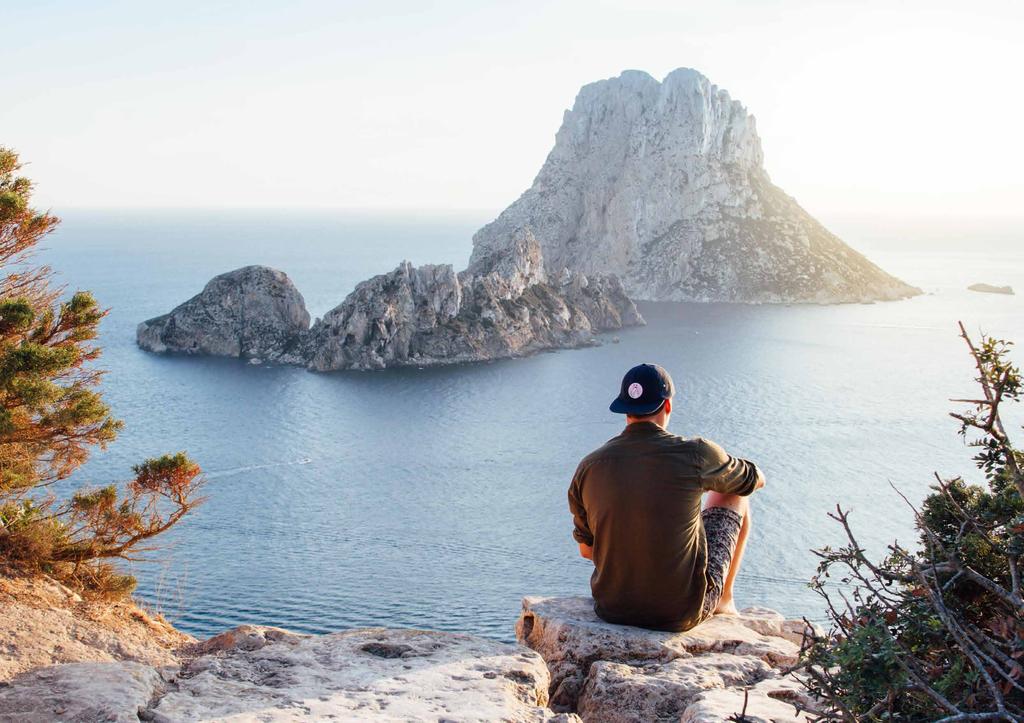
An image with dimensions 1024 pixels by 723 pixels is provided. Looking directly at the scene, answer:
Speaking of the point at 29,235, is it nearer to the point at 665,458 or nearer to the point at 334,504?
the point at 665,458

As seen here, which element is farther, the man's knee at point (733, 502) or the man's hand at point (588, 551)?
the man's knee at point (733, 502)

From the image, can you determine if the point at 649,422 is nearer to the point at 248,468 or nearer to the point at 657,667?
the point at 657,667

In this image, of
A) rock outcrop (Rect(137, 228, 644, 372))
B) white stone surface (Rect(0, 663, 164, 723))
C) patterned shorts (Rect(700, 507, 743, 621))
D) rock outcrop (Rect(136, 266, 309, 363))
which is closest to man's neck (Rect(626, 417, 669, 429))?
patterned shorts (Rect(700, 507, 743, 621))

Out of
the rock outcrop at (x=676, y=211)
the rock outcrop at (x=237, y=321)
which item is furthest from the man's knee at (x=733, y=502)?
the rock outcrop at (x=676, y=211)

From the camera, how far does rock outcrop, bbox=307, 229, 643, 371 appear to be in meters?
85.8

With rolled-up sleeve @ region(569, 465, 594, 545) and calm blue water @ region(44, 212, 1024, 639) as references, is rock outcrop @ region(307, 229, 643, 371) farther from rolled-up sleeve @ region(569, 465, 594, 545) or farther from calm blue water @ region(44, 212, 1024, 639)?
rolled-up sleeve @ region(569, 465, 594, 545)

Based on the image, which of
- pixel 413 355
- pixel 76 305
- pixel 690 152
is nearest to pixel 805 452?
pixel 413 355

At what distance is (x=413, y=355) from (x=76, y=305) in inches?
3054

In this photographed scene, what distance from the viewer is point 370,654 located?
5832 mm

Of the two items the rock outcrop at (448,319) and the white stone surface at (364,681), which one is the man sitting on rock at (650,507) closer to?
the white stone surface at (364,681)

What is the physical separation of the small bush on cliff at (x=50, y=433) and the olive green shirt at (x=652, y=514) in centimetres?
538

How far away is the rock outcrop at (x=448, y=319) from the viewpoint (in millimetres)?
85812

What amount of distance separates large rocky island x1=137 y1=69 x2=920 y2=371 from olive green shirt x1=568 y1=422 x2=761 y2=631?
261 ft

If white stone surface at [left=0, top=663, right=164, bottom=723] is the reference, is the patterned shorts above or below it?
above
